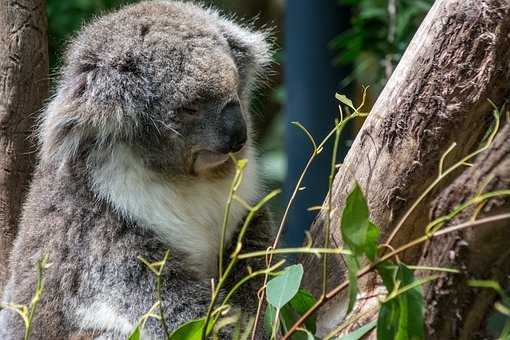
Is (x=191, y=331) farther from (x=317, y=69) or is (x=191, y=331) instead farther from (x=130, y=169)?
(x=317, y=69)

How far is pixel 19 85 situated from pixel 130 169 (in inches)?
Answer: 27.8

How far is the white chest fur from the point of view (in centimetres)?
255

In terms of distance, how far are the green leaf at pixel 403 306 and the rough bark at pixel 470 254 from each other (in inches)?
Result: 5.0

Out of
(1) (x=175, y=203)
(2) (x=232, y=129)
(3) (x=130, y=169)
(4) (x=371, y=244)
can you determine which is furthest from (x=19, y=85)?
(4) (x=371, y=244)

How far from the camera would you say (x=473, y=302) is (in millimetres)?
1723

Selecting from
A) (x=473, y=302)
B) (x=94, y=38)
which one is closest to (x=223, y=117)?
(x=94, y=38)

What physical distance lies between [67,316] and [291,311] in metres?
0.99

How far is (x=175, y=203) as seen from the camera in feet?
8.69

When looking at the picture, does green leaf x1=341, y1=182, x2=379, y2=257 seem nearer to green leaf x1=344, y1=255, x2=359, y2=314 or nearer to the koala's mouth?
green leaf x1=344, y1=255, x2=359, y2=314

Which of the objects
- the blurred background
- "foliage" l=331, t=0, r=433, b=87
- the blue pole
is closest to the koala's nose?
"foliage" l=331, t=0, r=433, b=87

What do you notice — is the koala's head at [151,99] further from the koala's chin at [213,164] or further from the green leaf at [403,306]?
the green leaf at [403,306]

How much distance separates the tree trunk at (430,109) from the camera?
2.03m

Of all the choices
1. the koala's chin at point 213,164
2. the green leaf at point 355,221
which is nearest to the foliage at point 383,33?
the koala's chin at point 213,164

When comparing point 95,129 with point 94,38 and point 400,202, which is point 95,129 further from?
point 400,202
